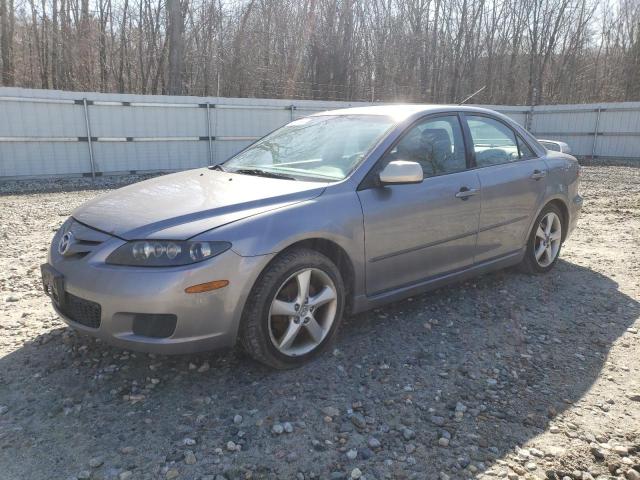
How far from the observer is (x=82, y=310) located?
9.34 feet

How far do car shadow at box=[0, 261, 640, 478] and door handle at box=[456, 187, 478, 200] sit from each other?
92 centimetres

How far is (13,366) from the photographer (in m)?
3.16

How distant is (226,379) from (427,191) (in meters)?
1.89

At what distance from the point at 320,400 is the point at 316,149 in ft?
6.09

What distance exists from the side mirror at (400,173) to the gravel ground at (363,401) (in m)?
1.10

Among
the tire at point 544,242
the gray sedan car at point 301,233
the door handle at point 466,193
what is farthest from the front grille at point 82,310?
the tire at point 544,242

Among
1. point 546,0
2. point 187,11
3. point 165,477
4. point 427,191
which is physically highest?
point 546,0

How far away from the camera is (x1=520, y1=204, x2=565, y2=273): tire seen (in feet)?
15.9

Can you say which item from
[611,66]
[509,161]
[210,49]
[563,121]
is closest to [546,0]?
[611,66]

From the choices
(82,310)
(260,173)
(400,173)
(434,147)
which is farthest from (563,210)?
(82,310)

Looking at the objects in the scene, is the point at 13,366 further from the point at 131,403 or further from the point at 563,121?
the point at 563,121

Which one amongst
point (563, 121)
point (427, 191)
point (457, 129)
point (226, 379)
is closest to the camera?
point (226, 379)

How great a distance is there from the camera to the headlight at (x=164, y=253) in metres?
2.70

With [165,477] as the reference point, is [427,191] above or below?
above
